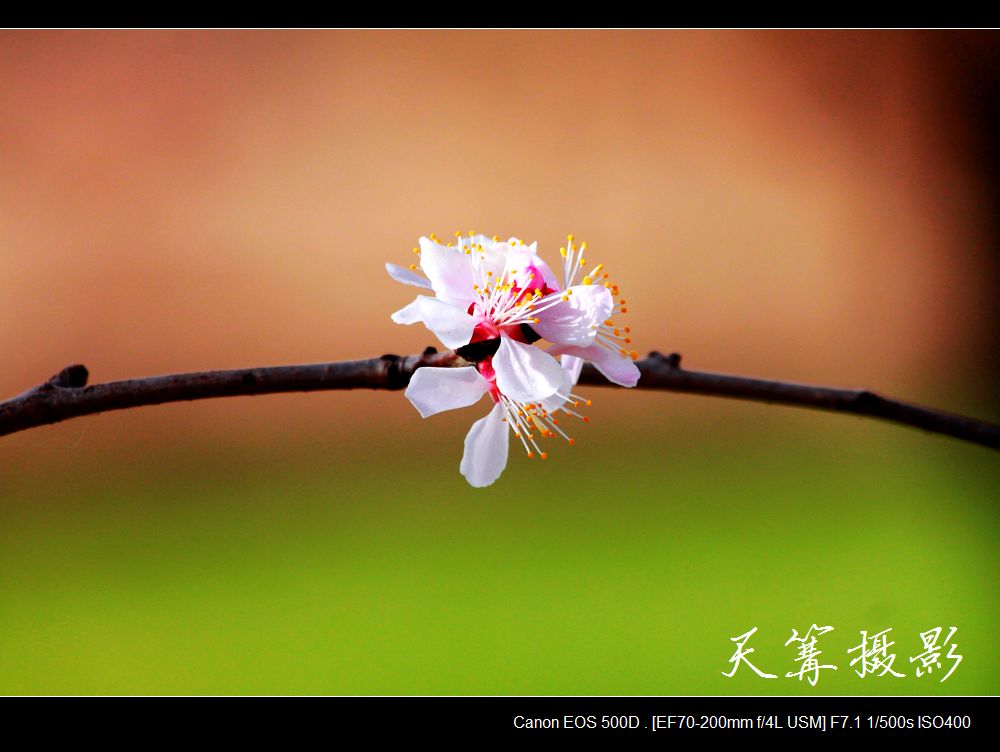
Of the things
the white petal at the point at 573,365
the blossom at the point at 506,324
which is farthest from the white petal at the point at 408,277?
the white petal at the point at 573,365

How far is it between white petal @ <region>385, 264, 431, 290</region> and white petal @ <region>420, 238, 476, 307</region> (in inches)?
1.0

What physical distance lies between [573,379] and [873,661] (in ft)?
2.01

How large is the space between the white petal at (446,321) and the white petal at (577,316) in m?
0.06

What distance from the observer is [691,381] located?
2.07ft

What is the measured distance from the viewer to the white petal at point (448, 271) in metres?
0.51

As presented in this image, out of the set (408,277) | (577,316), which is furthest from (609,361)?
(408,277)

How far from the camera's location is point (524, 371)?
0.49 m

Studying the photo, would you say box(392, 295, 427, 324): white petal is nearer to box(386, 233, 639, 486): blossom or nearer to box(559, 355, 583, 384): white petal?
box(386, 233, 639, 486): blossom

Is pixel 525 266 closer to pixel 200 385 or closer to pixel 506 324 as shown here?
pixel 506 324

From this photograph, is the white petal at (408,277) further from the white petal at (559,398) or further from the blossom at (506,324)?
the white petal at (559,398)

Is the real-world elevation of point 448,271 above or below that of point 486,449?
above

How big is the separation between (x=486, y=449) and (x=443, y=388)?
82 millimetres

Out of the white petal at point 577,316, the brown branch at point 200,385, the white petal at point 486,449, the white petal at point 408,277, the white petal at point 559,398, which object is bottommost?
the white petal at point 486,449
